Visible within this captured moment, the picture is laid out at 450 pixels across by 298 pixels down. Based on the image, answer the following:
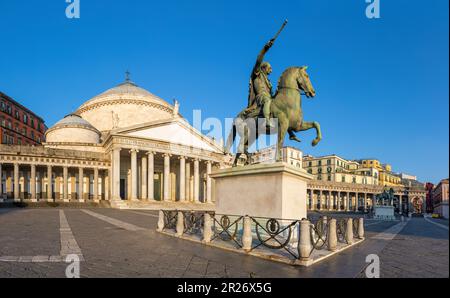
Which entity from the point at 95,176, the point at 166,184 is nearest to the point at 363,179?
the point at 166,184

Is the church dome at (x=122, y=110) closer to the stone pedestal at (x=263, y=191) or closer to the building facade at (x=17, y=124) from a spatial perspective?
the building facade at (x=17, y=124)

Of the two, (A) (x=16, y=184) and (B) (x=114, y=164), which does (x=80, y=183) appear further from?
(B) (x=114, y=164)

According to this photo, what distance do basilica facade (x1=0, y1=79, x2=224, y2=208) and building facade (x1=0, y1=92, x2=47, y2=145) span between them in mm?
20651

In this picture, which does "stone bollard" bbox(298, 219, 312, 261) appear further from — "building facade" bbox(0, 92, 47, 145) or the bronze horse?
"building facade" bbox(0, 92, 47, 145)

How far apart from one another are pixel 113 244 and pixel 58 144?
2157 inches

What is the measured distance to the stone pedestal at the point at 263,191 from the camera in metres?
9.19

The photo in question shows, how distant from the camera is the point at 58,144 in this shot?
2228 inches

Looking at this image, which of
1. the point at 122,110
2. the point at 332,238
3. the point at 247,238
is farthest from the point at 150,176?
the point at 332,238

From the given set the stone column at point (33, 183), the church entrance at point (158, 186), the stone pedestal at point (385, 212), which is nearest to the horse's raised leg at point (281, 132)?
the stone pedestal at point (385, 212)

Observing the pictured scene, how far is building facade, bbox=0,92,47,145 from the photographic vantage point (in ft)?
234

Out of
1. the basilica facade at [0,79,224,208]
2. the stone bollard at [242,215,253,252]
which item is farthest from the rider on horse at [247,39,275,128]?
the basilica facade at [0,79,224,208]

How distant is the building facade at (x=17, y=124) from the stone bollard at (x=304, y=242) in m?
82.8

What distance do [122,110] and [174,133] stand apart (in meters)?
24.0

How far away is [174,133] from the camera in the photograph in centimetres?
5322
